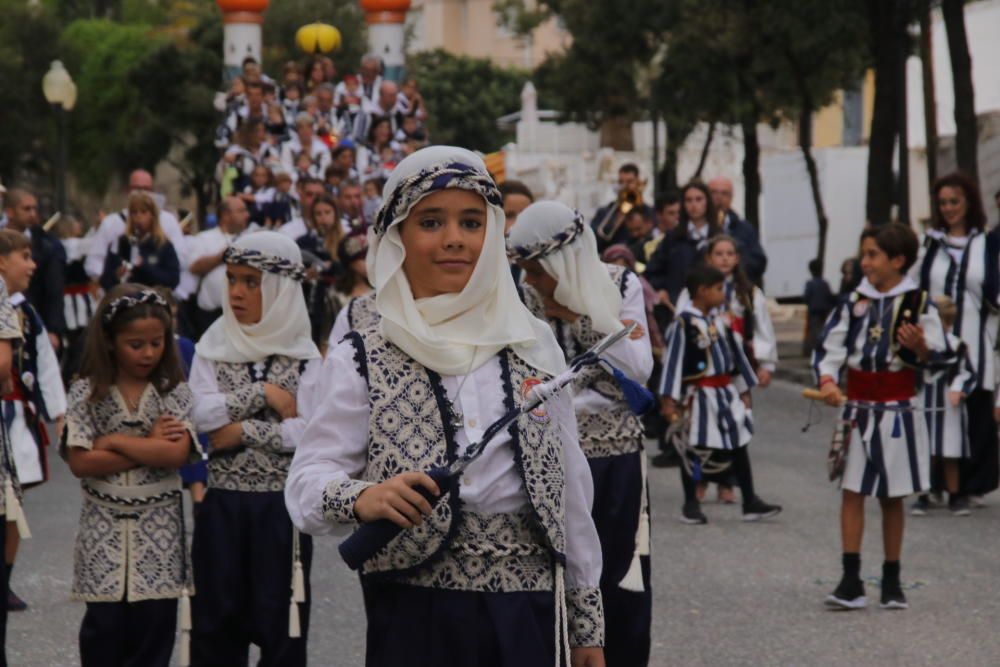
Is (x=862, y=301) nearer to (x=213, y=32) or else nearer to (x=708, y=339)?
(x=708, y=339)

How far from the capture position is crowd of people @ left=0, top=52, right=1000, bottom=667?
4.27 meters

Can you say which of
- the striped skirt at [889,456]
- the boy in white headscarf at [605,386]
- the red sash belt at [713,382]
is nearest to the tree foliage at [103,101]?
the red sash belt at [713,382]

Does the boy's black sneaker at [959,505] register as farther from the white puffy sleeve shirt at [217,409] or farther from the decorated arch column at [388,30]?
the decorated arch column at [388,30]

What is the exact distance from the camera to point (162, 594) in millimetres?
6637

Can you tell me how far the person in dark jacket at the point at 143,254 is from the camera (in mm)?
15133

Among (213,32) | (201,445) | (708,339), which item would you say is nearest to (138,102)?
(213,32)

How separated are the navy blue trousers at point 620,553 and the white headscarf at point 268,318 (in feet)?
3.86

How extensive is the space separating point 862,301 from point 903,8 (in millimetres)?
12623

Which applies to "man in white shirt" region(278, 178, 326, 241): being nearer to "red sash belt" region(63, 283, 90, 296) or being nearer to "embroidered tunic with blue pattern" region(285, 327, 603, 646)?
"red sash belt" region(63, 283, 90, 296)

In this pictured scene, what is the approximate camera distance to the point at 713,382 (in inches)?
480

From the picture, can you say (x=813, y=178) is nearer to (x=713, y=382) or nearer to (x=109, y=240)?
(x=109, y=240)

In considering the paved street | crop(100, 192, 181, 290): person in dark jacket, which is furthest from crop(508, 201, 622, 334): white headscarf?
crop(100, 192, 181, 290): person in dark jacket

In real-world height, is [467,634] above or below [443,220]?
below

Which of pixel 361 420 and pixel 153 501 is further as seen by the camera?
pixel 153 501
